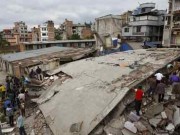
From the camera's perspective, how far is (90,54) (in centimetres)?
1917

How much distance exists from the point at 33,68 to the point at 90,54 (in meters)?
5.73

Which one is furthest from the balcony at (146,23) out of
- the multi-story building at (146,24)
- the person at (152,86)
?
the person at (152,86)

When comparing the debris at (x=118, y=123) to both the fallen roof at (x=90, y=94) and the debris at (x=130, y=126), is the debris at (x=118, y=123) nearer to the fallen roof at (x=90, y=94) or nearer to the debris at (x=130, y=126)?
the debris at (x=130, y=126)

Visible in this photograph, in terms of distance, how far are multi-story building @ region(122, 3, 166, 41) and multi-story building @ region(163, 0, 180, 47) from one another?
414cm

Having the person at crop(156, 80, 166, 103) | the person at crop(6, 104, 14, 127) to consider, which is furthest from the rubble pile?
the person at crop(6, 104, 14, 127)

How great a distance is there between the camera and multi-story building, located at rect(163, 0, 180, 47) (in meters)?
26.8

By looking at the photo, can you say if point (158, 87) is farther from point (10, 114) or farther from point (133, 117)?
point (10, 114)

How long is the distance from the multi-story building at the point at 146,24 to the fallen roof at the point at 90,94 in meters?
21.6

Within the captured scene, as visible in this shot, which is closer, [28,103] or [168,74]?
[168,74]

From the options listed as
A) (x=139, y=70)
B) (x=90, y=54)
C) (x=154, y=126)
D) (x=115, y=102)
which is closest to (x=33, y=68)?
(x=90, y=54)

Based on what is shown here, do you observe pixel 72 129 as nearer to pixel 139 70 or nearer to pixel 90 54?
pixel 139 70

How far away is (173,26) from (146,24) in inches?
209

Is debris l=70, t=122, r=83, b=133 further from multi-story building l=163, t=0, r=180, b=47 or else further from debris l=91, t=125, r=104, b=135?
multi-story building l=163, t=0, r=180, b=47

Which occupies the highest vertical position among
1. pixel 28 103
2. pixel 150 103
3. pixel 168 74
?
pixel 168 74
